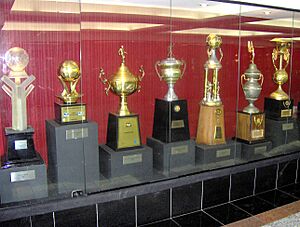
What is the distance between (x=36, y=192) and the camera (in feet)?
6.90

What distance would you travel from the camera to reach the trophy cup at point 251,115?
9.59ft

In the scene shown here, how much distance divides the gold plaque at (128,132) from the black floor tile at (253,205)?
1.08 m

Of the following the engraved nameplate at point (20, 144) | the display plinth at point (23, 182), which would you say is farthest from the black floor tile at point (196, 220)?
the engraved nameplate at point (20, 144)

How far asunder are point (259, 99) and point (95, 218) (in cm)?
189

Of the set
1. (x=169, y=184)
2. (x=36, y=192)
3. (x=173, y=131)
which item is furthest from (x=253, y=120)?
(x=36, y=192)

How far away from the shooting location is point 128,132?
2.40m

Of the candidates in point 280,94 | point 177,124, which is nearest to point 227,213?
point 177,124

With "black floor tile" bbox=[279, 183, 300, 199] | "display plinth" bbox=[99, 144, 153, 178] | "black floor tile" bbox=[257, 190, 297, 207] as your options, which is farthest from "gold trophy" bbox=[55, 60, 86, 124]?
"black floor tile" bbox=[279, 183, 300, 199]

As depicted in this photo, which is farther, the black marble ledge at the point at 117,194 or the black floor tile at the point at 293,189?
the black floor tile at the point at 293,189

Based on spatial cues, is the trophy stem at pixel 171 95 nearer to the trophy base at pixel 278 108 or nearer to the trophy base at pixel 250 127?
the trophy base at pixel 250 127

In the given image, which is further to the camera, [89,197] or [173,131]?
[173,131]

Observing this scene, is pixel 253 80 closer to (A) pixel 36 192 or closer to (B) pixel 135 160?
(B) pixel 135 160

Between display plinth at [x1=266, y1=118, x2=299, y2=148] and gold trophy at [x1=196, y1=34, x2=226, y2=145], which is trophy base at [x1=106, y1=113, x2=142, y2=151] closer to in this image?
gold trophy at [x1=196, y1=34, x2=226, y2=145]

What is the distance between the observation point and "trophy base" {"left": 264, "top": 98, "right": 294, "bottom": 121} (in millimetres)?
3127
